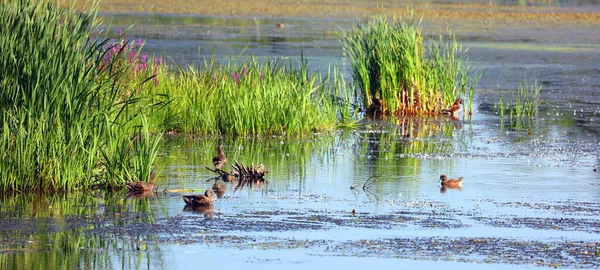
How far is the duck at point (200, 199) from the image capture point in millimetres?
9625

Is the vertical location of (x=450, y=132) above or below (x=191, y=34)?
below

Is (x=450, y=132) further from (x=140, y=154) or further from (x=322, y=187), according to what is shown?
(x=140, y=154)

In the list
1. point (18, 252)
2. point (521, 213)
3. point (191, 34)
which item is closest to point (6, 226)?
point (18, 252)

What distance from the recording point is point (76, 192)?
10328mm

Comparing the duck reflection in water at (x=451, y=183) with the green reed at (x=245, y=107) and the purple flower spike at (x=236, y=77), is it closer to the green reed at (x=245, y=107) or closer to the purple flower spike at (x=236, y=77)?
the green reed at (x=245, y=107)

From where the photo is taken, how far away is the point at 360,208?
9875 mm

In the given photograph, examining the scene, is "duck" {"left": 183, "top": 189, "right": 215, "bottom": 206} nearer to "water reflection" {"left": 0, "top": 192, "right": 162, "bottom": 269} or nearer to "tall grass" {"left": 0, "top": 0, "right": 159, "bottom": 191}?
"water reflection" {"left": 0, "top": 192, "right": 162, "bottom": 269}

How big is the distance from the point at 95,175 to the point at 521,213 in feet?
12.5

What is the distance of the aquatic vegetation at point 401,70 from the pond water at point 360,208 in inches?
19.0

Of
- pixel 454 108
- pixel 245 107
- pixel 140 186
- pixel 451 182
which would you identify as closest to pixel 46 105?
pixel 140 186

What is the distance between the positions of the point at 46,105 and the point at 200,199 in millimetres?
1682

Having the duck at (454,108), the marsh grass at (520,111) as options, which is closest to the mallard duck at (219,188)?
the marsh grass at (520,111)

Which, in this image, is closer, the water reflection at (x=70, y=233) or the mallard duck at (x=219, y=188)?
the water reflection at (x=70, y=233)

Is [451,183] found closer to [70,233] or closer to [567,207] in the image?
[567,207]
